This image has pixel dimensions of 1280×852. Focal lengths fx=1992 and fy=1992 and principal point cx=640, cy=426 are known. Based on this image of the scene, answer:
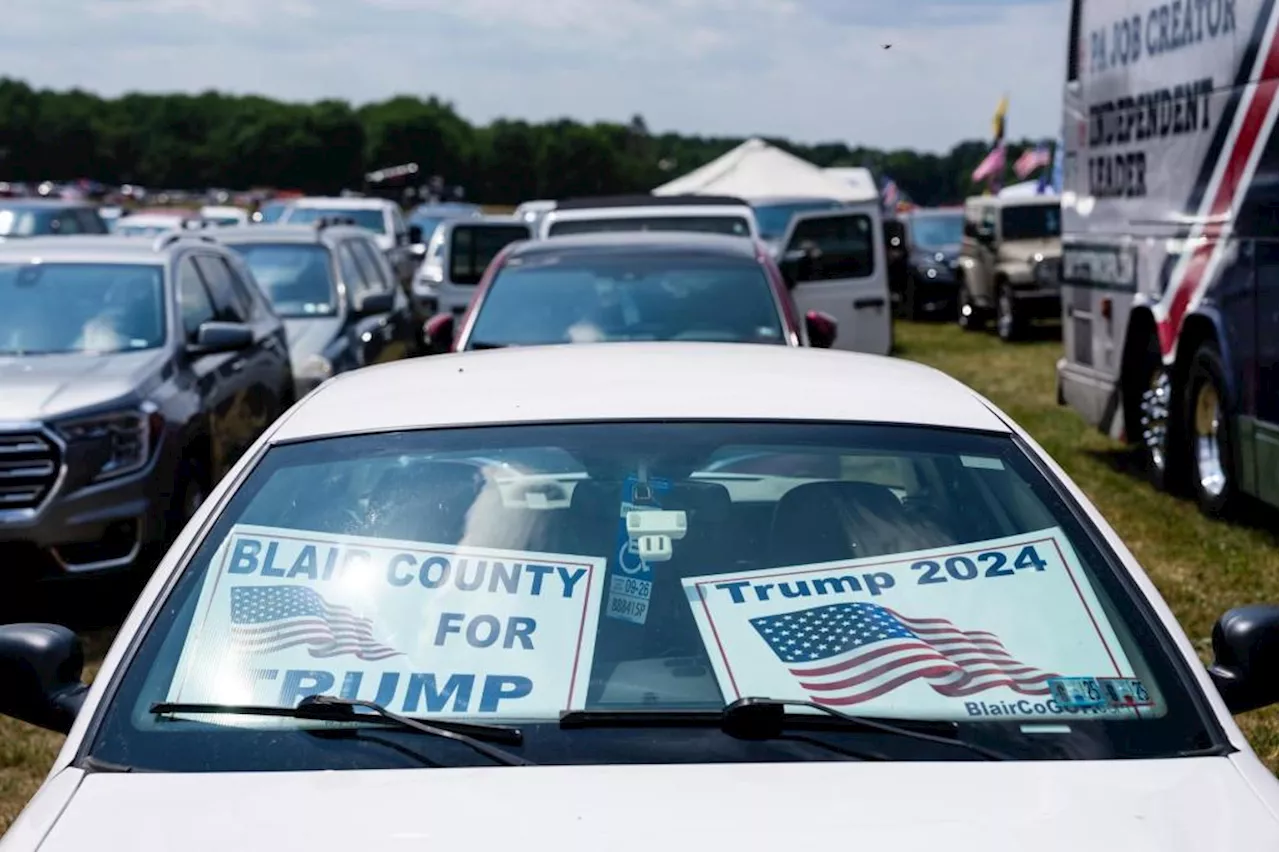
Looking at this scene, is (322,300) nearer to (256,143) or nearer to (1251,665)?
(1251,665)

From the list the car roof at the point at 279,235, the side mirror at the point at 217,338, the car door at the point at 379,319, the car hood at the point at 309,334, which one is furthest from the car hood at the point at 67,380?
the car roof at the point at 279,235

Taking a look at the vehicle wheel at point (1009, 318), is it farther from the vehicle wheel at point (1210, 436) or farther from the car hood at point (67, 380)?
the car hood at point (67, 380)

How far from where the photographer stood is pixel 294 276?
15.1 meters

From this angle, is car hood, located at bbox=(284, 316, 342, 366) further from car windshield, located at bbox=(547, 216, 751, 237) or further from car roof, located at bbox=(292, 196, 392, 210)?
car roof, located at bbox=(292, 196, 392, 210)

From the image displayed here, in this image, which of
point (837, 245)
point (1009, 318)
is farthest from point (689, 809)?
point (1009, 318)

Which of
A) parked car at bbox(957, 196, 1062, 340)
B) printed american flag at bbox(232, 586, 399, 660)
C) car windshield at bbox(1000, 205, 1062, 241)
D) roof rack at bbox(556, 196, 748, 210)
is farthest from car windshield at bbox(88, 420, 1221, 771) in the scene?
car windshield at bbox(1000, 205, 1062, 241)

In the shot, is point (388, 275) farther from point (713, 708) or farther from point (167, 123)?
point (167, 123)

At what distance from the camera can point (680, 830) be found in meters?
2.60

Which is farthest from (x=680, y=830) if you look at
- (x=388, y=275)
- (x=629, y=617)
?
(x=388, y=275)

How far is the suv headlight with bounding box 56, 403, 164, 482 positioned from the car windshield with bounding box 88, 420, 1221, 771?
16.2 feet

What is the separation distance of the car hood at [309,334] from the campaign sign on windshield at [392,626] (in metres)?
10.1

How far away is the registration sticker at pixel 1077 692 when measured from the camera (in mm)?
3061

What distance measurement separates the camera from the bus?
9.21 meters

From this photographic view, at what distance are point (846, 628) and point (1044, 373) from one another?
17.6 m
